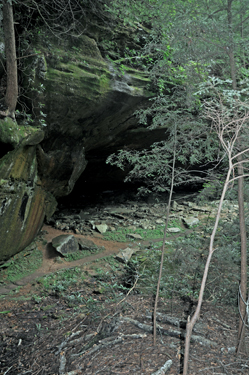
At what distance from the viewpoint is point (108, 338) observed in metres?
3.99

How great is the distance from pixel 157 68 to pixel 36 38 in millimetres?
4040

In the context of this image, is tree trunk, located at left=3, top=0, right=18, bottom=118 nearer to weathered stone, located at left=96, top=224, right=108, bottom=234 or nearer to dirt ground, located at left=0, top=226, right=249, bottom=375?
dirt ground, located at left=0, top=226, right=249, bottom=375

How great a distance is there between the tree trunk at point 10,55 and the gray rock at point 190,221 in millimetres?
9761

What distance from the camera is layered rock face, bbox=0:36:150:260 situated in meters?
6.68

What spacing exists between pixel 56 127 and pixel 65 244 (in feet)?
15.1

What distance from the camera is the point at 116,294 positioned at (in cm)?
631

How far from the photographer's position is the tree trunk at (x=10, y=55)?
5.33 m

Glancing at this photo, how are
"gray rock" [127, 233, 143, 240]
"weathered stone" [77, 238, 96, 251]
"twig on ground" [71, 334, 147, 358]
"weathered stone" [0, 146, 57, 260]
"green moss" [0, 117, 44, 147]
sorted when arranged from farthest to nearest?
"gray rock" [127, 233, 143, 240]
"weathered stone" [77, 238, 96, 251]
"weathered stone" [0, 146, 57, 260]
"green moss" [0, 117, 44, 147]
"twig on ground" [71, 334, 147, 358]

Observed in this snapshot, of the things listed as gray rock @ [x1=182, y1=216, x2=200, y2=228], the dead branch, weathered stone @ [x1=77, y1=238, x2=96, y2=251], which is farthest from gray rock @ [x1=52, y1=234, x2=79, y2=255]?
gray rock @ [x1=182, y1=216, x2=200, y2=228]

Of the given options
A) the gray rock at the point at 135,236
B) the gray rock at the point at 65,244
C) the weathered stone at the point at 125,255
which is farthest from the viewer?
the gray rock at the point at 135,236

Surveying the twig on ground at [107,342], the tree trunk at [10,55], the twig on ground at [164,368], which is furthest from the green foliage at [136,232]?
the twig on ground at [164,368]

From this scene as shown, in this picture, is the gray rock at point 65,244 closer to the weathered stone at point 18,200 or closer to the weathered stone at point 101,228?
the weathered stone at point 18,200

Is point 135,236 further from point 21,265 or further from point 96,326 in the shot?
point 96,326

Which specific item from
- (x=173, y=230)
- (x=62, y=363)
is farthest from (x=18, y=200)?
(x=173, y=230)
